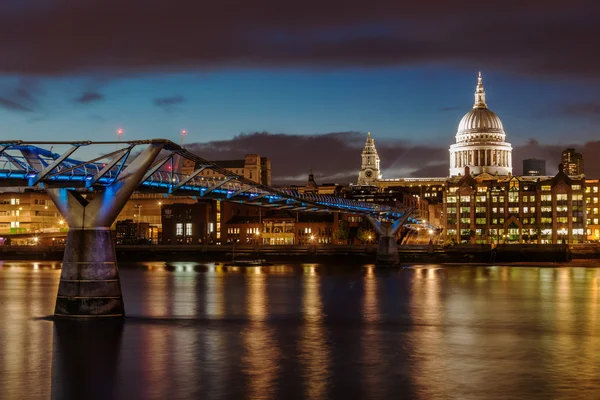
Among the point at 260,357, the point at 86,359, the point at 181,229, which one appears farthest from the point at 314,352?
the point at 181,229

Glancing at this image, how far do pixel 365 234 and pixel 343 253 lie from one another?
26.1 meters

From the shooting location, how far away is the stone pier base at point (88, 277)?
4900 centimetres

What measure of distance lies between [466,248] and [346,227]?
1406 inches

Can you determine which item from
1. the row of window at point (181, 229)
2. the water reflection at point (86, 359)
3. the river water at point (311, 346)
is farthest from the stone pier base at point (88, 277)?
the row of window at point (181, 229)

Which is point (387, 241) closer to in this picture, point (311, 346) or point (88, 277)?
point (88, 277)

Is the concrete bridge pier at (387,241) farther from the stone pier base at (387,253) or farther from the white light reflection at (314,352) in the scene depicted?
the white light reflection at (314,352)

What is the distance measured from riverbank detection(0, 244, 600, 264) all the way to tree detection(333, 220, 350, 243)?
63.1 feet

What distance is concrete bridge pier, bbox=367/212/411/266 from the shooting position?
13075 centimetres

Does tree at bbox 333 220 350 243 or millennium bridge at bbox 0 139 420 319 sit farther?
tree at bbox 333 220 350 243

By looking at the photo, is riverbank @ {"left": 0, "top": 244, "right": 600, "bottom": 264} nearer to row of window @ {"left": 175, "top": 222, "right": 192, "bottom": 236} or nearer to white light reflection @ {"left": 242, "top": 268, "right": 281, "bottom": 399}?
row of window @ {"left": 175, "top": 222, "right": 192, "bottom": 236}

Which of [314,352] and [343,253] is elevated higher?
[343,253]

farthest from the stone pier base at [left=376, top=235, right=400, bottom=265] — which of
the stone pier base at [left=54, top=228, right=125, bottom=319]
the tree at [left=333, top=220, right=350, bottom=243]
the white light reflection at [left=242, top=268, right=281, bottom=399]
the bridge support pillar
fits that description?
the bridge support pillar

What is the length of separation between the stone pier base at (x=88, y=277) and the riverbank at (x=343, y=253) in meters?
98.6

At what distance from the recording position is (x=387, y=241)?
440 ft
